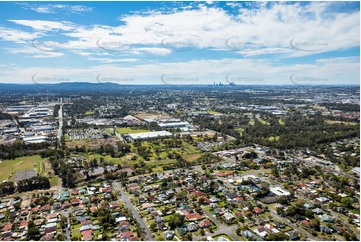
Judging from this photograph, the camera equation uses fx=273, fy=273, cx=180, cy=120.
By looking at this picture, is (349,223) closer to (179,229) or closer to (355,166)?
(179,229)

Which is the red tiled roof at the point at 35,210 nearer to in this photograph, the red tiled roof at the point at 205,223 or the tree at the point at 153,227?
the tree at the point at 153,227

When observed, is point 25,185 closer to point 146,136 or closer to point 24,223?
point 24,223

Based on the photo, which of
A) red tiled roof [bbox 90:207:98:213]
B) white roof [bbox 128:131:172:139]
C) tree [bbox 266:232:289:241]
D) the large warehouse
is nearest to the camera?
tree [bbox 266:232:289:241]

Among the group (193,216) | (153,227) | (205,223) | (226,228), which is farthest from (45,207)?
(226,228)

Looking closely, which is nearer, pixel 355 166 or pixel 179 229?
pixel 179 229

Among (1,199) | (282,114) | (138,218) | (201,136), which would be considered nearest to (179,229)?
(138,218)

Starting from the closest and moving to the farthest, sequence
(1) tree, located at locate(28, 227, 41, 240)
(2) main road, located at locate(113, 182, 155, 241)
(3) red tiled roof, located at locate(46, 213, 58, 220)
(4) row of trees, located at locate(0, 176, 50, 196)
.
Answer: (1) tree, located at locate(28, 227, 41, 240), (2) main road, located at locate(113, 182, 155, 241), (3) red tiled roof, located at locate(46, 213, 58, 220), (4) row of trees, located at locate(0, 176, 50, 196)

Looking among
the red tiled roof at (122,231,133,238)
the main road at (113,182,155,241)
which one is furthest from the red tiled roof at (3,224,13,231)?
the red tiled roof at (122,231,133,238)

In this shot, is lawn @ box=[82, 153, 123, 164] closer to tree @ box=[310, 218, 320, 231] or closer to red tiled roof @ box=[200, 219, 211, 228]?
red tiled roof @ box=[200, 219, 211, 228]
